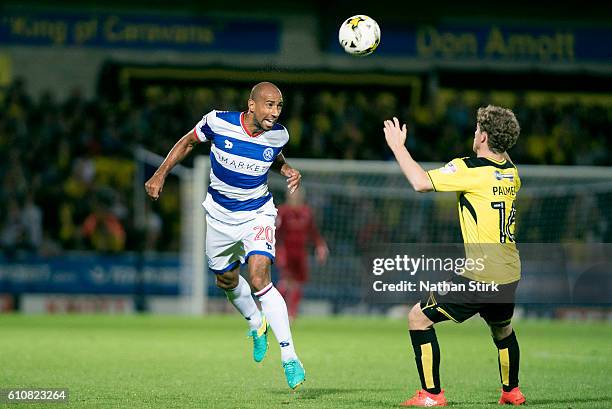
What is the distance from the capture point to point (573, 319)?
59.7 feet

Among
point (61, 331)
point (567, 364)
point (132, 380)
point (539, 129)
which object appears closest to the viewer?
point (132, 380)

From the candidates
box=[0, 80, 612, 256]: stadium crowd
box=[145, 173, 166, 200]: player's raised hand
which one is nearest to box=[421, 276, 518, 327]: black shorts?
box=[145, 173, 166, 200]: player's raised hand

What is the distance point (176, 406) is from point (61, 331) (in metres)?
7.52

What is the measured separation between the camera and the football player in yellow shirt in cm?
684

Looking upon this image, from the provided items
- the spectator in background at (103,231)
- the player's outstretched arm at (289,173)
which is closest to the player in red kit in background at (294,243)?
the spectator in background at (103,231)

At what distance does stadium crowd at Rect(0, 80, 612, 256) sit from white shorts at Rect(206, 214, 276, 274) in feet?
30.5

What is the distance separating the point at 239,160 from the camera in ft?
27.3

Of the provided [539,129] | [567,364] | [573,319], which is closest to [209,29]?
[539,129]

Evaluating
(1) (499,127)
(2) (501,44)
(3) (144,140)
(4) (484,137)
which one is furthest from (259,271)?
(2) (501,44)

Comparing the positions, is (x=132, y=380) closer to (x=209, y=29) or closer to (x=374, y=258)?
(x=374, y=258)

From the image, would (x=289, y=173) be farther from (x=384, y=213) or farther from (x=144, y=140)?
(x=144, y=140)

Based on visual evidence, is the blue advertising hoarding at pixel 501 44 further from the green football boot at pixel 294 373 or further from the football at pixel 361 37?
the green football boot at pixel 294 373

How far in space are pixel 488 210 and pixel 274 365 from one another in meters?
3.56

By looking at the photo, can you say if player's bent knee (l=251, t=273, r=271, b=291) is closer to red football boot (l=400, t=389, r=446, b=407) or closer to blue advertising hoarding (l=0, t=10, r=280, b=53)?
red football boot (l=400, t=389, r=446, b=407)
